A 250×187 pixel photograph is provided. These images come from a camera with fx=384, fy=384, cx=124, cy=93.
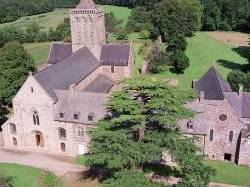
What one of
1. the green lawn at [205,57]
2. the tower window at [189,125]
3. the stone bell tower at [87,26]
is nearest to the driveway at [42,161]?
the tower window at [189,125]

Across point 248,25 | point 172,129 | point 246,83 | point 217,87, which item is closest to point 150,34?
point 248,25

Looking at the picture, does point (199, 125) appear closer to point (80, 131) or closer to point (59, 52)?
point (80, 131)

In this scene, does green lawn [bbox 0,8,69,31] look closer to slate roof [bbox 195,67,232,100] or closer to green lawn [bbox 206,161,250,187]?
slate roof [bbox 195,67,232,100]

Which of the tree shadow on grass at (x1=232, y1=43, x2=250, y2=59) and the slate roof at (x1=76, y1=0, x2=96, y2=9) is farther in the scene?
the tree shadow on grass at (x1=232, y1=43, x2=250, y2=59)

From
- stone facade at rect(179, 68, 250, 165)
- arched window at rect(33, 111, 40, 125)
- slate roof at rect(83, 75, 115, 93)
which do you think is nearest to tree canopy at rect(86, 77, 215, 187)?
stone facade at rect(179, 68, 250, 165)

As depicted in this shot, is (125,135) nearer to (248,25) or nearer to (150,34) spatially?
(150,34)

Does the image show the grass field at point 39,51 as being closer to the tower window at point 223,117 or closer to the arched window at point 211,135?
the arched window at point 211,135

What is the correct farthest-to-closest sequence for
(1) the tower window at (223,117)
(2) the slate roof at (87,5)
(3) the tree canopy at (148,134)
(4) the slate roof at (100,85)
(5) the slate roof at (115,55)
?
(5) the slate roof at (115,55) < (2) the slate roof at (87,5) < (4) the slate roof at (100,85) < (1) the tower window at (223,117) < (3) the tree canopy at (148,134)
